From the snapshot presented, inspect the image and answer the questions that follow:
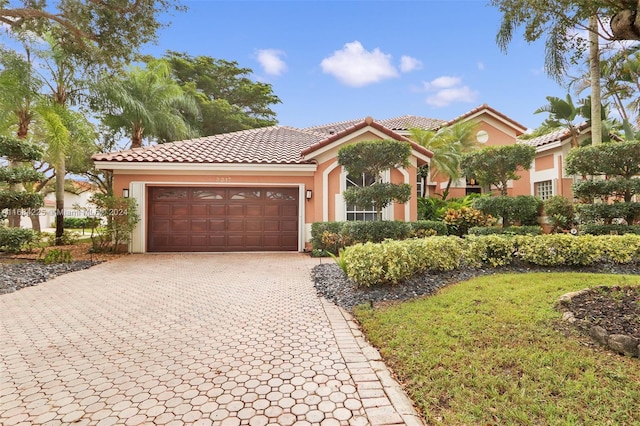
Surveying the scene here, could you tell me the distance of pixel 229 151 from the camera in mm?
12422

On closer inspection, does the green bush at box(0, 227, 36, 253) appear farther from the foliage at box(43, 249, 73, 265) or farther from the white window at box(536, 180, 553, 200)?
the white window at box(536, 180, 553, 200)

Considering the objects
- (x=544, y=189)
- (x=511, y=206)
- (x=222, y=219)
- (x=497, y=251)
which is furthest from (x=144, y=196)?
(x=544, y=189)

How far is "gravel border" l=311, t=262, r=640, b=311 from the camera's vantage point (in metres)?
5.30

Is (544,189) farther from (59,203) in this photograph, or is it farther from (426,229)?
(59,203)

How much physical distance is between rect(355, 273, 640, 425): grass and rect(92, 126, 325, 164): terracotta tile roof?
8299mm

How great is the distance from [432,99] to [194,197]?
17889mm

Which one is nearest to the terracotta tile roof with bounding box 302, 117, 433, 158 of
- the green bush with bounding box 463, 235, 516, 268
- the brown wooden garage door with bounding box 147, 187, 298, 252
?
the brown wooden garage door with bounding box 147, 187, 298, 252

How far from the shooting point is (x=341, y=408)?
2.55 m

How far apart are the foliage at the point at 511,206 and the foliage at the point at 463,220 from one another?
2.14 m

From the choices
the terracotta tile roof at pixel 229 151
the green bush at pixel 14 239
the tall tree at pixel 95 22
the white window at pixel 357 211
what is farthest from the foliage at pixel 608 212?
the green bush at pixel 14 239

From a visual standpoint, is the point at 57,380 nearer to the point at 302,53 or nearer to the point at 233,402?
the point at 233,402

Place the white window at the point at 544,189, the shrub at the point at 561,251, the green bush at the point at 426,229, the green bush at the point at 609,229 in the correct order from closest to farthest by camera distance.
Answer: the shrub at the point at 561,251 → the green bush at the point at 609,229 → the green bush at the point at 426,229 → the white window at the point at 544,189

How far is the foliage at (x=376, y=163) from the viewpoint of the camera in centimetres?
852

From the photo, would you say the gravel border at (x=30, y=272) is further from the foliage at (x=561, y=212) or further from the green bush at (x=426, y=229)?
the foliage at (x=561, y=212)
